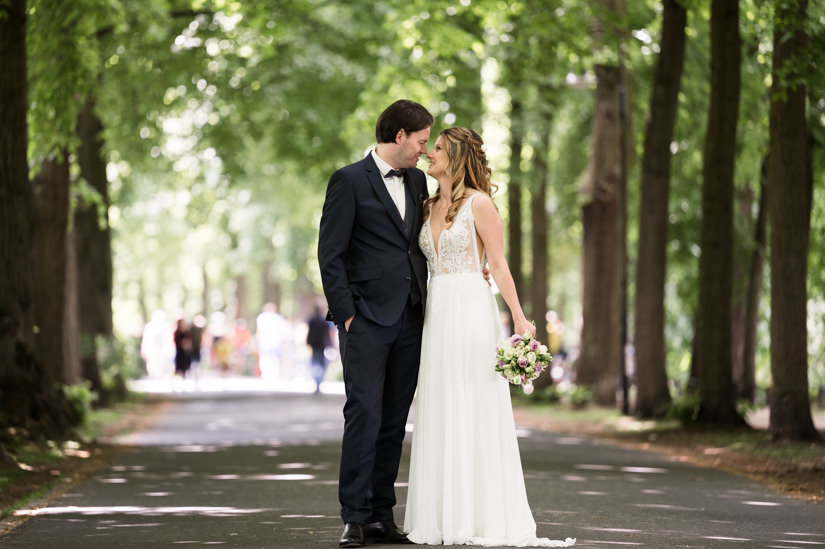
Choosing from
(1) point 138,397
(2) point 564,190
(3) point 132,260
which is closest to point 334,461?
(1) point 138,397

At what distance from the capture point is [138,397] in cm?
3064

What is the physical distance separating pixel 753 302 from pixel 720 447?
9590mm

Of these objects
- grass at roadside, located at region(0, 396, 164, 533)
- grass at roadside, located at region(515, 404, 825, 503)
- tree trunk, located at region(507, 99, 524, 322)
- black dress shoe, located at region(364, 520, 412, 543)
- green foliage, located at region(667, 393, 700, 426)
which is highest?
tree trunk, located at region(507, 99, 524, 322)

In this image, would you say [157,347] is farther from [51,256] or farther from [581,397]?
[51,256]

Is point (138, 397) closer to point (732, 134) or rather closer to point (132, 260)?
point (732, 134)

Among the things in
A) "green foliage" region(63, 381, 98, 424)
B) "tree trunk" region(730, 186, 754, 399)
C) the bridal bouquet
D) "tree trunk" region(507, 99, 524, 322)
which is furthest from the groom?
"tree trunk" region(507, 99, 524, 322)

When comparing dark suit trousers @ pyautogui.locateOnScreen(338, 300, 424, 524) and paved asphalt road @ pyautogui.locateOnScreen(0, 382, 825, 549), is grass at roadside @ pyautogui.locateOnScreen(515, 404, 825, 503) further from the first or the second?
dark suit trousers @ pyautogui.locateOnScreen(338, 300, 424, 524)

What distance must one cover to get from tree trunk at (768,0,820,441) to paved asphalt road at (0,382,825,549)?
1.69 meters

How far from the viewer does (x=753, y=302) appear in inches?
1029

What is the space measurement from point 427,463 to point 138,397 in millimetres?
23560

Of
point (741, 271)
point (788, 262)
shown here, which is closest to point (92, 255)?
point (741, 271)

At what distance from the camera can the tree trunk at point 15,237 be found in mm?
14602

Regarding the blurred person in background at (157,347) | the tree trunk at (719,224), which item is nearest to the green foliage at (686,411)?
the tree trunk at (719,224)

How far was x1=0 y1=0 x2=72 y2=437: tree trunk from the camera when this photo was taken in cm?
1460
